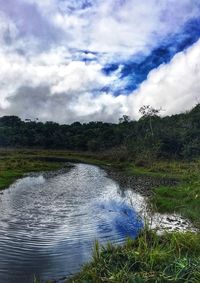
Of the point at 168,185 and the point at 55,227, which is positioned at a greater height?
the point at 168,185

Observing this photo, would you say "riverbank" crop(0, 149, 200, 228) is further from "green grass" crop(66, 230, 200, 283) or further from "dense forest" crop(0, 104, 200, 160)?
"dense forest" crop(0, 104, 200, 160)

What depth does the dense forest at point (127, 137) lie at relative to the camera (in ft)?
281

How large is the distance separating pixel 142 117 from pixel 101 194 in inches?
2525

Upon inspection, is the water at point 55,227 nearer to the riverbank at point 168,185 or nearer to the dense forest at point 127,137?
the riverbank at point 168,185

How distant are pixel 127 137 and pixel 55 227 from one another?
90.7 metres

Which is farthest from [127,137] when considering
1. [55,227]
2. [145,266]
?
[145,266]

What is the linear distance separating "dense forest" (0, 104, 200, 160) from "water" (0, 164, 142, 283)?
4218 centimetres

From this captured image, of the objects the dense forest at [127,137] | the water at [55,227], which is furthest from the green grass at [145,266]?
the dense forest at [127,137]

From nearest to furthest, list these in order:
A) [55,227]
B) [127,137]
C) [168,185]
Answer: [55,227] < [168,185] < [127,137]

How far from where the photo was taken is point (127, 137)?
113062 mm

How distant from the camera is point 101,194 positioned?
38156 millimetres

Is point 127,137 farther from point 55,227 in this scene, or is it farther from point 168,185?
point 55,227

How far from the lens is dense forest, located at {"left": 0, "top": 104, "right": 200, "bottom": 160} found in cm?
8556

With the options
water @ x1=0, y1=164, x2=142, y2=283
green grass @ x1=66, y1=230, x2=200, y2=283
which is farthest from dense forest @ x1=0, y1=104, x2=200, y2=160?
green grass @ x1=66, y1=230, x2=200, y2=283
